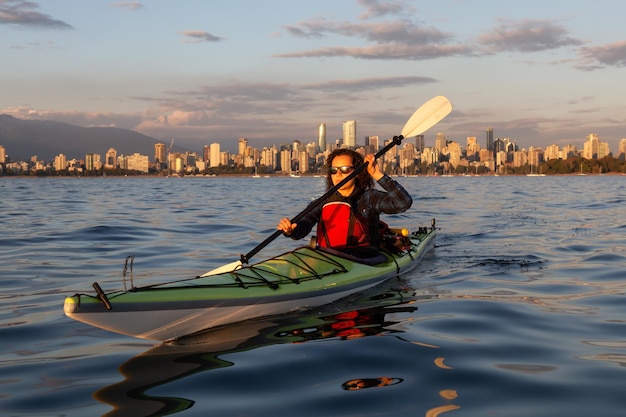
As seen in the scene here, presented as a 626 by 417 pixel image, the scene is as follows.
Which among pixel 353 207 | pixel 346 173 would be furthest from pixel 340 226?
pixel 346 173

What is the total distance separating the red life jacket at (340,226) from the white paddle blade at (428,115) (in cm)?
226

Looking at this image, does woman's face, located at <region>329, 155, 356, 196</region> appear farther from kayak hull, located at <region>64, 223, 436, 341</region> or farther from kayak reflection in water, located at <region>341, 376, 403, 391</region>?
kayak reflection in water, located at <region>341, 376, 403, 391</region>

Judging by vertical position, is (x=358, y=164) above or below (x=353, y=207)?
above

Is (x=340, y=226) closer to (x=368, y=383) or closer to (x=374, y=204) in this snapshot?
(x=374, y=204)

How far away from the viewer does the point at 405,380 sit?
3572 mm

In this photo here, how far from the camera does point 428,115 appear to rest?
8430 millimetres

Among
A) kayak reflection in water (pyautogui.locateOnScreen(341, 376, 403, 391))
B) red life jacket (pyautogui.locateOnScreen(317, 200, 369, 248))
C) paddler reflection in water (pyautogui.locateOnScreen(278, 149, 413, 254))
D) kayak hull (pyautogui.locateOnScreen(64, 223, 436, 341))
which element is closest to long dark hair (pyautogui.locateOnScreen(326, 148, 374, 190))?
paddler reflection in water (pyautogui.locateOnScreen(278, 149, 413, 254))

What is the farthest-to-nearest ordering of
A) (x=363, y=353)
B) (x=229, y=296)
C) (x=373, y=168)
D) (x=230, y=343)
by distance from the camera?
(x=373, y=168) → (x=229, y=296) → (x=230, y=343) → (x=363, y=353)

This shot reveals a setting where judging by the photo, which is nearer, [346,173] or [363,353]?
[363,353]

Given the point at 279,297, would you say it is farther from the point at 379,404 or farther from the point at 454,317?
the point at 379,404

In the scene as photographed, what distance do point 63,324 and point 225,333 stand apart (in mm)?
1473

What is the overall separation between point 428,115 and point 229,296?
186 inches

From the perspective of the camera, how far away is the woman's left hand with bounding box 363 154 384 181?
20.6ft

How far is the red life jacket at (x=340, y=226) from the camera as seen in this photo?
6.29 meters
